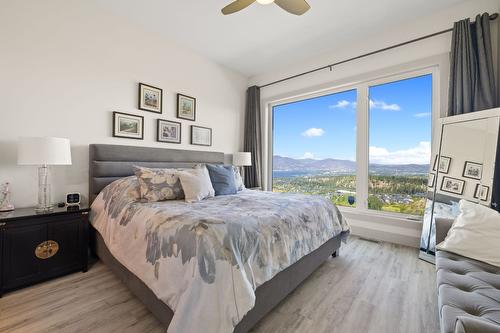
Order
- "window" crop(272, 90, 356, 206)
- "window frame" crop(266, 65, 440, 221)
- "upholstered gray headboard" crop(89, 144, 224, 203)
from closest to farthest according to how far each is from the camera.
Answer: "upholstered gray headboard" crop(89, 144, 224, 203)
"window frame" crop(266, 65, 440, 221)
"window" crop(272, 90, 356, 206)

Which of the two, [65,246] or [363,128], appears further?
[363,128]

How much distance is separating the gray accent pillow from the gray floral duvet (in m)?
0.53

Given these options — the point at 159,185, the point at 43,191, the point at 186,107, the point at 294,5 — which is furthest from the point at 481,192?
the point at 43,191

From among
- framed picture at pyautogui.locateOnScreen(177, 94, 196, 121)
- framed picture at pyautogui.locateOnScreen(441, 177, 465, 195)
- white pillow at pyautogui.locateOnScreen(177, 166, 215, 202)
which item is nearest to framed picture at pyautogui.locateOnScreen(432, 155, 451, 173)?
framed picture at pyautogui.locateOnScreen(441, 177, 465, 195)

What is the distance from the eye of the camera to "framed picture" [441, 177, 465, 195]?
2.40 meters

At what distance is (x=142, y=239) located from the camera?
5.08 ft

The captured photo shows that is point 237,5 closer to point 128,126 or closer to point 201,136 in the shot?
point 128,126

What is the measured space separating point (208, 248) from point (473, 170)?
287 centimetres

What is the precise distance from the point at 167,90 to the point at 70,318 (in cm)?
284

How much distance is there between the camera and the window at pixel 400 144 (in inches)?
118

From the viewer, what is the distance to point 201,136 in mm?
3801

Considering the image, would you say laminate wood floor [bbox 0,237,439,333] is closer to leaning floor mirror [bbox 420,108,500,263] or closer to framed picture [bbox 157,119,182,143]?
leaning floor mirror [bbox 420,108,500,263]

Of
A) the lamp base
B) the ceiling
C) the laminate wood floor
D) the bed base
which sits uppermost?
the ceiling

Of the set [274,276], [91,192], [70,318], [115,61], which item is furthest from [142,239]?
[115,61]
